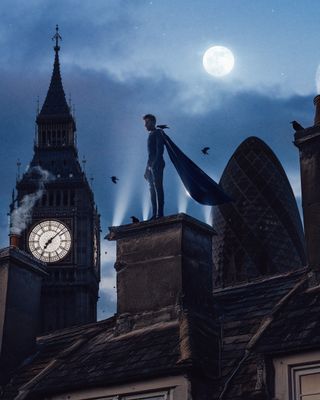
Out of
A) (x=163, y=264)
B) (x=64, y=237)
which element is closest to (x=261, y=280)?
(x=163, y=264)

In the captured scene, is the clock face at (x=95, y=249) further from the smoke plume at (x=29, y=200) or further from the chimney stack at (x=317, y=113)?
the chimney stack at (x=317, y=113)

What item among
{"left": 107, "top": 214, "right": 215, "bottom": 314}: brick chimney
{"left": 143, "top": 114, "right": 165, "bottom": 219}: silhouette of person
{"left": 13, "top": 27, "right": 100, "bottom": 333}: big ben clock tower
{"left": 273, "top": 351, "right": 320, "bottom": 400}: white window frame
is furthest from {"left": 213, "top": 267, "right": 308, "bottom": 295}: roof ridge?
{"left": 13, "top": 27, "right": 100, "bottom": 333}: big ben clock tower

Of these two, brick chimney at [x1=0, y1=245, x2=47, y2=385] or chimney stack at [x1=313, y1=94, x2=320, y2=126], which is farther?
brick chimney at [x1=0, y1=245, x2=47, y2=385]

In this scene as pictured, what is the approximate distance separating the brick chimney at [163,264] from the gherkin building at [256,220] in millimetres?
51624

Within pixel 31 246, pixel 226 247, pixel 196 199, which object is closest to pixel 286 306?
pixel 196 199

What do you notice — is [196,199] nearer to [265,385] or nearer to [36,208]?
[265,385]

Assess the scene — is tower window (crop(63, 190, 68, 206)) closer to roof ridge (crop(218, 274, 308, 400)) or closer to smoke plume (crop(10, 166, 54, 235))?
smoke plume (crop(10, 166, 54, 235))

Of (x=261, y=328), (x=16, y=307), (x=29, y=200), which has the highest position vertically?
(x=29, y=200)

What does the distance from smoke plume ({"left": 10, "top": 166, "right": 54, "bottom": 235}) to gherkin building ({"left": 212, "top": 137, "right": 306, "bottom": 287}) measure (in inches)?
2442

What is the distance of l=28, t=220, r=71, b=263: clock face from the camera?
142 meters

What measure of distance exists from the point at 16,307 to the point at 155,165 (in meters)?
3.77

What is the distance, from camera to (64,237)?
144250mm

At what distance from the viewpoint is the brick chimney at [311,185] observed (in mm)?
15430

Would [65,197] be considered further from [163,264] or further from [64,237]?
[163,264]
